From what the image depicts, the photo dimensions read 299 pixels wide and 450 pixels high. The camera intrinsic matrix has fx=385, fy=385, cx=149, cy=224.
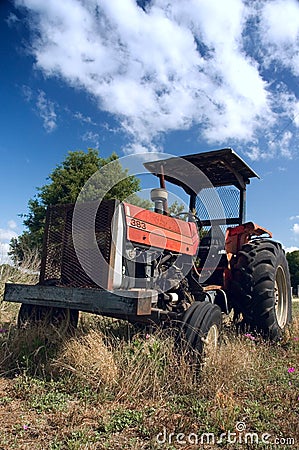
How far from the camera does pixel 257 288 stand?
4730 millimetres

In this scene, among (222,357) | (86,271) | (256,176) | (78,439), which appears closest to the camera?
(78,439)

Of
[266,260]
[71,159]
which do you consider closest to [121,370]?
[266,260]

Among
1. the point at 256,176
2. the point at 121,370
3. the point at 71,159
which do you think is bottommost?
the point at 121,370

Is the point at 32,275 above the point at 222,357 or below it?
above

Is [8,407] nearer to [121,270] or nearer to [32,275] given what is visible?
[121,270]

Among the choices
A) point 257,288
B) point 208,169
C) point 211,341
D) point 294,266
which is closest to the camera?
point 211,341

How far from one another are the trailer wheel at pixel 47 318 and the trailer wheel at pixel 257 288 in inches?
81.4

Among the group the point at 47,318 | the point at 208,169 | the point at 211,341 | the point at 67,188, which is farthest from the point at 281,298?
the point at 67,188

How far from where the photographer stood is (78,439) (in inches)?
90.0

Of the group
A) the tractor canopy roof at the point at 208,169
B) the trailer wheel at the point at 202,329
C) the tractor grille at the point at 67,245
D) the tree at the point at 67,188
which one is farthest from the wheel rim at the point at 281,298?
the tree at the point at 67,188

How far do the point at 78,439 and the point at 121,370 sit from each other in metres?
0.95

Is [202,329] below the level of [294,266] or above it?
below

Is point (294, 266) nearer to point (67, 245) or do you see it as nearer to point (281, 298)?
point (281, 298)

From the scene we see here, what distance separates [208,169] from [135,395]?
3596 mm
